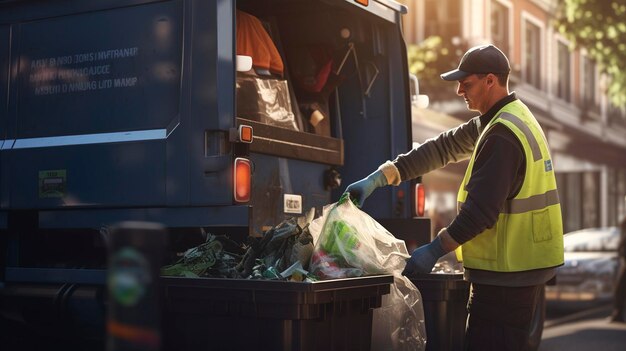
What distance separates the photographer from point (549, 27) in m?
31.1

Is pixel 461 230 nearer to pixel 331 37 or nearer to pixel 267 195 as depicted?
pixel 267 195

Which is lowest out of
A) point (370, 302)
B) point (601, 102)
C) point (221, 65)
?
point (370, 302)

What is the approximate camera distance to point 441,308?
222 inches

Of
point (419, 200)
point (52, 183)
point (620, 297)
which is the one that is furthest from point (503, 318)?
point (620, 297)

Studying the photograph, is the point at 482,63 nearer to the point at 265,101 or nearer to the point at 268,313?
the point at 268,313

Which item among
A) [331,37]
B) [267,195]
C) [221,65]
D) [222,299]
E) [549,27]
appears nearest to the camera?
[222,299]

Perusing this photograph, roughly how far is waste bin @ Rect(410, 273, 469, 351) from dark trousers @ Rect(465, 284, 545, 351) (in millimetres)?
952

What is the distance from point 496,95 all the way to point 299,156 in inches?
79.4

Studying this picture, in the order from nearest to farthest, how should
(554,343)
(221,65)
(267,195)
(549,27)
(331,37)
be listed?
1. (221,65)
2. (267,195)
3. (331,37)
4. (554,343)
5. (549,27)

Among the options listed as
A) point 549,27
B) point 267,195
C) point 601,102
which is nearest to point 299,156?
point 267,195

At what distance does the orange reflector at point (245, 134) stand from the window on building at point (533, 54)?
24.7 metres

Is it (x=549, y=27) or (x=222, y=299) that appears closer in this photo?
(x=222, y=299)

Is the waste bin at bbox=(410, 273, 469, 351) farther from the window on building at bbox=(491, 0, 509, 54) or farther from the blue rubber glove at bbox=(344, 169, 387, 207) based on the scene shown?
the window on building at bbox=(491, 0, 509, 54)

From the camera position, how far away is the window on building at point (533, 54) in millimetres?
29750
